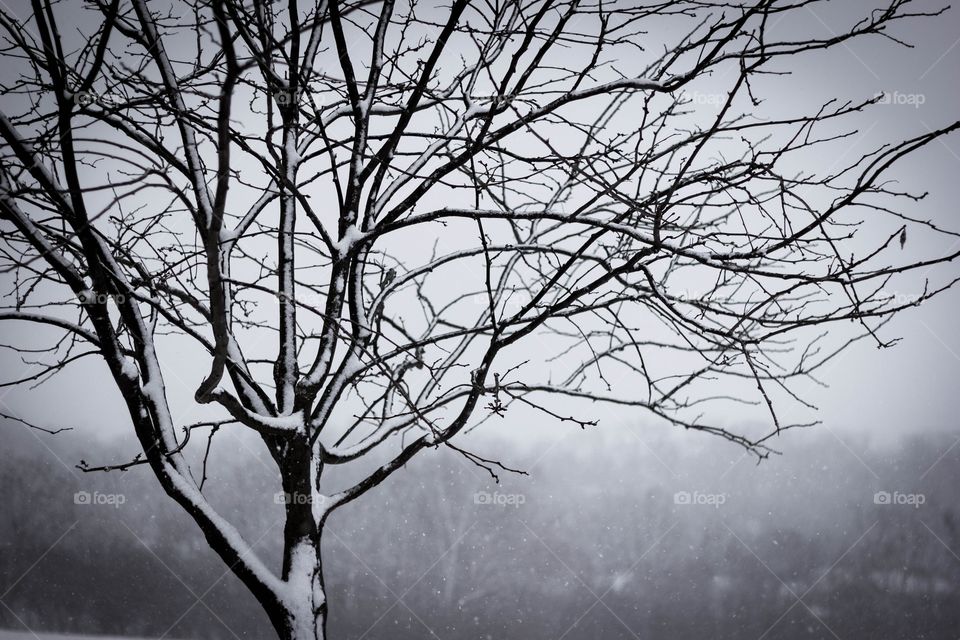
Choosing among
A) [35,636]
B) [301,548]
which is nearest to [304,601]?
[301,548]

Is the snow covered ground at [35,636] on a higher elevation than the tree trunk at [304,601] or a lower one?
lower

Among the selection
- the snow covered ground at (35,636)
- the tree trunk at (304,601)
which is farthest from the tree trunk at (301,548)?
the snow covered ground at (35,636)

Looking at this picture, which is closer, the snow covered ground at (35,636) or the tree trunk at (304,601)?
the tree trunk at (304,601)

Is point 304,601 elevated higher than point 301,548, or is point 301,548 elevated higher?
point 301,548

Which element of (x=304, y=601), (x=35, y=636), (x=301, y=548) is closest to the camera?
(x=304, y=601)

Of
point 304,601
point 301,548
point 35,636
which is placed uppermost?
point 301,548

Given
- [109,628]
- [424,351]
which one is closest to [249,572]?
[424,351]

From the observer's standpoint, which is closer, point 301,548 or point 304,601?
point 304,601

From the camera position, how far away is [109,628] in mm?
5684

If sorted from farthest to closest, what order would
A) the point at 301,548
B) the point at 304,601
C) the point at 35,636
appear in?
the point at 35,636 → the point at 301,548 → the point at 304,601

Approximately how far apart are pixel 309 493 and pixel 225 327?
25.9 inches

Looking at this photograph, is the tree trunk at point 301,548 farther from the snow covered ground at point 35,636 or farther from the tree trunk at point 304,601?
the snow covered ground at point 35,636

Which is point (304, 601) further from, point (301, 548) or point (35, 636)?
point (35, 636)

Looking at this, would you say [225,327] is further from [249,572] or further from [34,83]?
[34,83]
